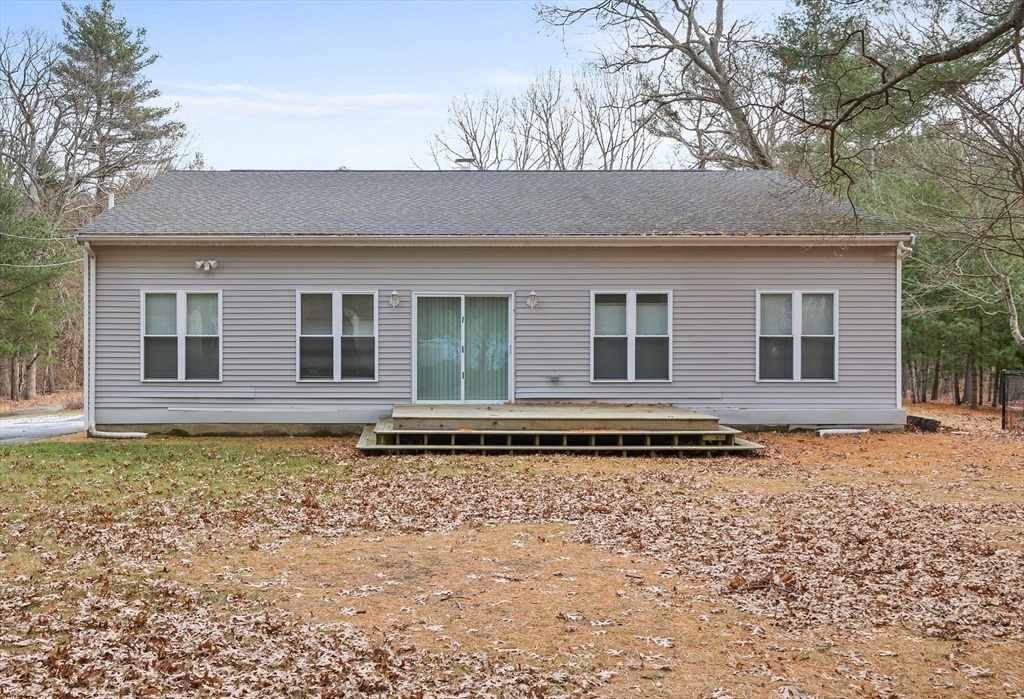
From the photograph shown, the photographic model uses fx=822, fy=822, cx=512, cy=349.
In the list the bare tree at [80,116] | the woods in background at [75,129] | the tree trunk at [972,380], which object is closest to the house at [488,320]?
the tree trunk at [972,380]

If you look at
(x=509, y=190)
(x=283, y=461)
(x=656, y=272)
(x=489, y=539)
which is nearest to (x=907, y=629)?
(x=489, y=539)

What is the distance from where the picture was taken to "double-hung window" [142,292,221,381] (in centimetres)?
1394

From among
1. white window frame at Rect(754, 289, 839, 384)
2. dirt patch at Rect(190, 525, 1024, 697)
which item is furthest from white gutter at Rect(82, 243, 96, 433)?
white window frame at Rect(754, 289, 839, 384)

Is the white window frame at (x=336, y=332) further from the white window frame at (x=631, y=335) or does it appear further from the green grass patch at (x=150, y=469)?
the white window frame at (x=631, y=335)

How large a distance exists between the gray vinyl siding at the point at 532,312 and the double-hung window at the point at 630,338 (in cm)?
16

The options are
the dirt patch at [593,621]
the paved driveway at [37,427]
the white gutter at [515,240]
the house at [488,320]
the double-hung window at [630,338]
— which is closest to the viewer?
the dirt patch at [593,621]

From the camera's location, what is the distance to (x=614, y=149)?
31.9 meters

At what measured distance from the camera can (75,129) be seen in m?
Result: 28.5

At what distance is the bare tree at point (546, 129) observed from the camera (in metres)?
32.0

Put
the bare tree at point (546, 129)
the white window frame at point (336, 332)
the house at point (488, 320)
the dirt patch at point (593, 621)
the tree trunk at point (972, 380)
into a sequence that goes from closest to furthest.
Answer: the dirt patch at point (593, 621) → the house at point (488, 320) → the white window frame at point (336, 332) → the tree trunk at point (972, 380) → the bare tree at point (546, 129)

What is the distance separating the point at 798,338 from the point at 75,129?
25804 mm

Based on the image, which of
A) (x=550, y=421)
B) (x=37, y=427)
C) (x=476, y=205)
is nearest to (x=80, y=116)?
(x=37, y=427)

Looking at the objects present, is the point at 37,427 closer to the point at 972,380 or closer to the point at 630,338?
the point at 630,338

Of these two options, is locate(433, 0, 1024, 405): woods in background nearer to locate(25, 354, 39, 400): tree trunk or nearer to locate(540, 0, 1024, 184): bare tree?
locate(540, 0, 1024, 184): bare tree
